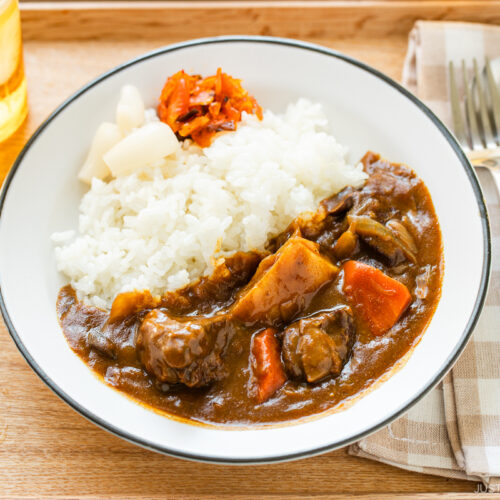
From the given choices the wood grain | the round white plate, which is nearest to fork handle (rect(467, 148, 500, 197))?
the round white plate

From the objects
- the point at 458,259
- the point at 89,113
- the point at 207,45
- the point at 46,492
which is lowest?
the point at 46,492

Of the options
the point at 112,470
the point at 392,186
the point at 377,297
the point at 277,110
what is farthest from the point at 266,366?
the point at 277,110

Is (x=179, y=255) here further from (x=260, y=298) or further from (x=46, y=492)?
(x=46, y=492)

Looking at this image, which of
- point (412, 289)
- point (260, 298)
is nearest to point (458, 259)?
point (412, 289)

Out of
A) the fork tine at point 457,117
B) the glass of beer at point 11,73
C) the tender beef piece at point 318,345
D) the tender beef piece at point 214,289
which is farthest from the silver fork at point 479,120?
the glass of beer at point 11,73

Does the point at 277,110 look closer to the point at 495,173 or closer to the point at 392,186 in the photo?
the point at 392,186

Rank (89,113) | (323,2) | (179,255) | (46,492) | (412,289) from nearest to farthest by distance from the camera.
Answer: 1. (46,492)
2. (412,289)
3. (179,255)
4. (89,113)
5. (323,2)
